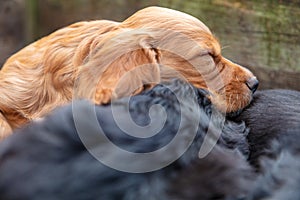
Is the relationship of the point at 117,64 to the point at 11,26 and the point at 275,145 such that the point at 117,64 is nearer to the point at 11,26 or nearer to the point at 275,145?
the point at 275,145

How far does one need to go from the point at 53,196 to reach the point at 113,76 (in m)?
1.33

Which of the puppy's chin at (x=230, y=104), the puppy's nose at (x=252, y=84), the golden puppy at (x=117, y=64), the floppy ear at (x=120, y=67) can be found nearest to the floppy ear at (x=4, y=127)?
the golden puppy at (x=117, y=64)

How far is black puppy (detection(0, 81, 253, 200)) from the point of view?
4.59ft

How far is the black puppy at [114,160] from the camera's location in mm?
1398

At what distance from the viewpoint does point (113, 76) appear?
106 inches

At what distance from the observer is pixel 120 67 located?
274 cm

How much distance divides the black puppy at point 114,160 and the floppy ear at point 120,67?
0.87 meters

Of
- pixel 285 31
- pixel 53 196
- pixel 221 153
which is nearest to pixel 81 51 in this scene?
pixel 285 31

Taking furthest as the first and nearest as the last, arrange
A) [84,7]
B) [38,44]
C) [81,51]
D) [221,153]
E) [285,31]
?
[84,7] < [285,31] < [38,44] < [81,51] < [221,153]

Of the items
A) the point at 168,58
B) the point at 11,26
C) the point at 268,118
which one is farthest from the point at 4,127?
the point at 11,26

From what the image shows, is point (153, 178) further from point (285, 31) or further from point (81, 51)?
point (285, 31)

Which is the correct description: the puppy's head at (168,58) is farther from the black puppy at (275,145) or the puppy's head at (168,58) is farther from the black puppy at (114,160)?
the black puppy at (114,160)

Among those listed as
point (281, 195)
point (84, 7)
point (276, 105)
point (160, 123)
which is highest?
point (160, 123)

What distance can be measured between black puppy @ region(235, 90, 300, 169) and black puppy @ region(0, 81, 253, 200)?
221mm
